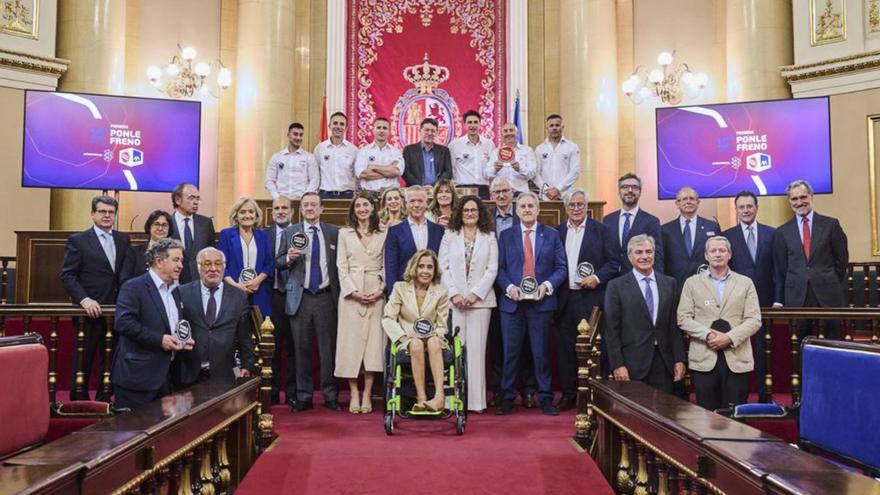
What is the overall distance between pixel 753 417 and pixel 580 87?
7.69 m

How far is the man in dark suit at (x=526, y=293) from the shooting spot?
237 inches

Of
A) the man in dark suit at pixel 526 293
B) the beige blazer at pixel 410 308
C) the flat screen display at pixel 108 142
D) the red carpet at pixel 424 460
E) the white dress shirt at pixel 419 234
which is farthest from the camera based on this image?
the flat screen display at pixel 108 142

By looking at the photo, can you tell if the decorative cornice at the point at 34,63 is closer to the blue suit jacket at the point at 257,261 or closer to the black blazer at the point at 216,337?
the blue suit jacket at the point at 257,261

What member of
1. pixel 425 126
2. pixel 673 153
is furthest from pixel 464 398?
pixel 673 153

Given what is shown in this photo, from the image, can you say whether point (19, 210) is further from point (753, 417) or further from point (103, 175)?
point (753, 417)

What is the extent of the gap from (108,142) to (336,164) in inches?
114

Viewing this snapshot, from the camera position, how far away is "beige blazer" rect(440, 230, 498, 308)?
6.08 meters

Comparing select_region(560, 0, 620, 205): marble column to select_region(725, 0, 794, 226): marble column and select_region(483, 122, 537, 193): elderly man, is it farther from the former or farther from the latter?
select_region(483, 122, 537, 193): elderly man

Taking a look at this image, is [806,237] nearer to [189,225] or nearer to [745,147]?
[745,147]

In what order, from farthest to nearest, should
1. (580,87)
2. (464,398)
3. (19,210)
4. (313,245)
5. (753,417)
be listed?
(580,87), (19,210), (313,245), (464,398), (753,417)

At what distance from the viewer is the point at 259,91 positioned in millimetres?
11422

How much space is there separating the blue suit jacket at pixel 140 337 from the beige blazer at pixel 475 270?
2132 millimetres

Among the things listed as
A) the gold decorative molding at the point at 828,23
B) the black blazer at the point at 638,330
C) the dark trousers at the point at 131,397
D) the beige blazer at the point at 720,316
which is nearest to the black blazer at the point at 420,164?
the black blazer at the point at 638,330

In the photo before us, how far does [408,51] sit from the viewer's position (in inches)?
510
